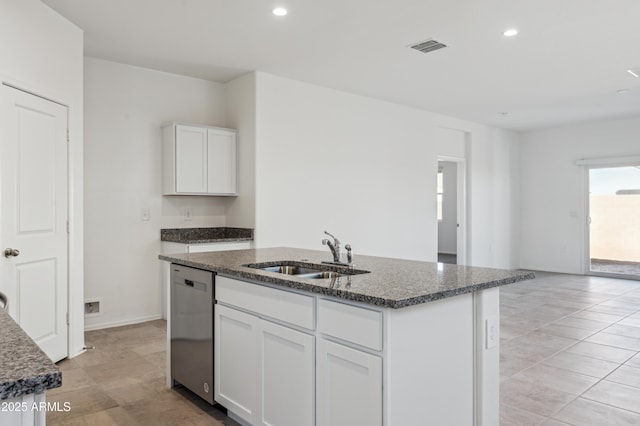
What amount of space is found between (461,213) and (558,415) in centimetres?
554

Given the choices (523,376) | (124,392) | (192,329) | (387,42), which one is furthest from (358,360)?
(387,42)

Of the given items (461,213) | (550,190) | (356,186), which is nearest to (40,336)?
(356,186)

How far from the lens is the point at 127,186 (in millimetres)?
4703

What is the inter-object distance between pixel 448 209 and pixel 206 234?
778 centimetres

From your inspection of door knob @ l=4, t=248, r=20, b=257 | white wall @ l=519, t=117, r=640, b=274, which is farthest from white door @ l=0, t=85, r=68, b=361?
white wall @ l=519, t=117, r=640, b=274

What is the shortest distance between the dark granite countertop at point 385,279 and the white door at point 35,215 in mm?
1132

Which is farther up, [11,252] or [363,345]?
[11,252]

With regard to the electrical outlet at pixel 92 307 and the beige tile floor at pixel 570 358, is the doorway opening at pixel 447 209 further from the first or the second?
the electrical outlet at pixel 92 307

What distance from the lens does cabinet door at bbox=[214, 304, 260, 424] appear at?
7.49ft

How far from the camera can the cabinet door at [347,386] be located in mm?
1666

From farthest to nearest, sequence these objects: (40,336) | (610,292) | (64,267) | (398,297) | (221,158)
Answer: (610,292)
(221,158)
(64,267)
(40,336)
(398,297)

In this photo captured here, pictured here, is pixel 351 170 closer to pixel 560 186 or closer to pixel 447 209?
pixel 560 186

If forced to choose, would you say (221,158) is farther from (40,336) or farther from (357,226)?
(40,336)

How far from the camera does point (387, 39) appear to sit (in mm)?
4051
